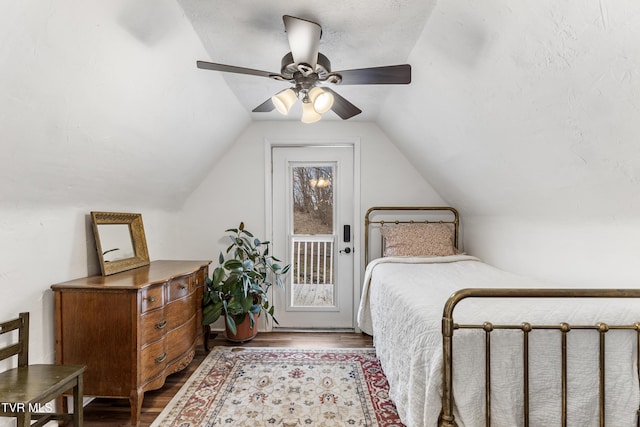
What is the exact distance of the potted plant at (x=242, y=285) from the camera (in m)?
2.96

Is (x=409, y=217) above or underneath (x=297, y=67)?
underneath

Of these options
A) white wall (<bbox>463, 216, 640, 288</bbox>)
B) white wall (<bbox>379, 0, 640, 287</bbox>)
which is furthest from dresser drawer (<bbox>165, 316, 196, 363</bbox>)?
white wall (<bbox>463, 216, 640, 288</bbox>)

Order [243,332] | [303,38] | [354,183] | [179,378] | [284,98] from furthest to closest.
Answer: [354,183], [243,332], [179,378], [284,98], [303,38]

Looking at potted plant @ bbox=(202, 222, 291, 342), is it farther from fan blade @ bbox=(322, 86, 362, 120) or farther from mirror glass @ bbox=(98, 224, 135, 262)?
fan blade @ bbox=(322, 86, 362, 120)

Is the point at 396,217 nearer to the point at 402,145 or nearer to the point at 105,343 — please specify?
the point at 402,145

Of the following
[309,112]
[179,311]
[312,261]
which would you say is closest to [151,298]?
[179,311]

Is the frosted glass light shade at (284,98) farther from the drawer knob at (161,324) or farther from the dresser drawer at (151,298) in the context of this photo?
the drawer knob at (161,324)

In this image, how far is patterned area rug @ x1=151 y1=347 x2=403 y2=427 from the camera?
2023 mm

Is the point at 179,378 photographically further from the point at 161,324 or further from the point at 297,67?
the point at 297,67

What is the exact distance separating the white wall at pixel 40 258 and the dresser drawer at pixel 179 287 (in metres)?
0.51

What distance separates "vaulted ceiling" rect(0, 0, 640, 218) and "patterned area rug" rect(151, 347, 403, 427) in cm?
152

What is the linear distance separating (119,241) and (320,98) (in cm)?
188

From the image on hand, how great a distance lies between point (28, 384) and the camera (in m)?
1.48

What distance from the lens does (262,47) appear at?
209cm
